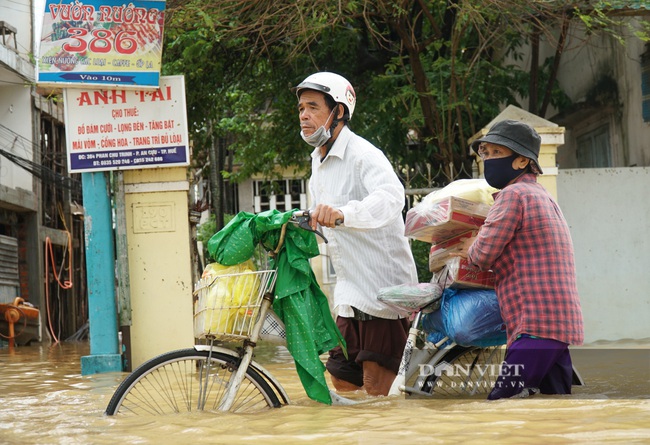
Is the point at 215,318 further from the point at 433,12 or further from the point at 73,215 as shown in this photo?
the point at 73,215

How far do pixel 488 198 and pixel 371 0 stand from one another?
518cm

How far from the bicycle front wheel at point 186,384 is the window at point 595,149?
926 centimetres

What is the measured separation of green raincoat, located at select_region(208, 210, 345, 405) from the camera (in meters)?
4.18

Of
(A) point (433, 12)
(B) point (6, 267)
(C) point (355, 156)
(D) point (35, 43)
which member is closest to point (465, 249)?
(C) point (355, 156)

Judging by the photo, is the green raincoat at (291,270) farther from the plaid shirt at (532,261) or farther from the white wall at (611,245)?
the white wall at (611,245)

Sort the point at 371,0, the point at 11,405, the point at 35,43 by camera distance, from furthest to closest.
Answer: the point at 35,43 → the point at 371,0 → the point at 11,405

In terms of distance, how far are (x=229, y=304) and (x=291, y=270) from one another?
1.36ft

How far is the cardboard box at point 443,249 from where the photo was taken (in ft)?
14.9

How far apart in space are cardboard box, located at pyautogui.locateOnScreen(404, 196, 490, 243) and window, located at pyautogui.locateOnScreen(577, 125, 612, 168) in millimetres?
8464

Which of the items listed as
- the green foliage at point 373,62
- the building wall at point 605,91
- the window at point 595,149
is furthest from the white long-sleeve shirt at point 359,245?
the window at point 595,149

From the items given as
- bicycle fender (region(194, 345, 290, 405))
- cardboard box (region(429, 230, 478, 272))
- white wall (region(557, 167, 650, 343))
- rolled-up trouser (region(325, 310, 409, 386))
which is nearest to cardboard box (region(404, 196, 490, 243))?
cardboard box (region(429, 230, 478, 272))

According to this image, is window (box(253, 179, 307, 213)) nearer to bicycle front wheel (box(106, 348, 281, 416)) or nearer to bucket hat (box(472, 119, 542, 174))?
bicycle front wheel (box(106, 348, 281, 416))

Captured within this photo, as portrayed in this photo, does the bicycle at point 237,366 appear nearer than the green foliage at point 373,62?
Yes

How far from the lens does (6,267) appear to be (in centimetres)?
2019
